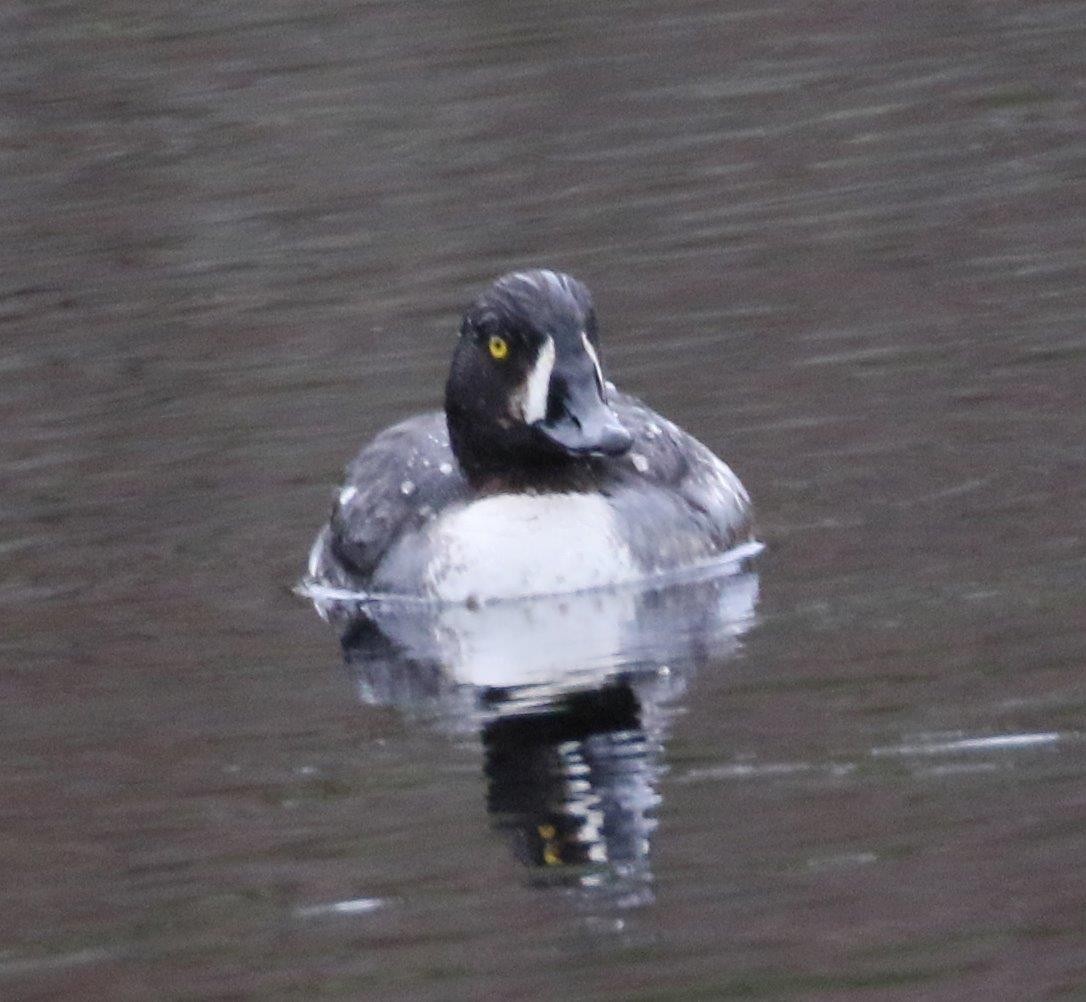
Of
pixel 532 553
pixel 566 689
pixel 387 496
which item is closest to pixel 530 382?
pixel 532 553

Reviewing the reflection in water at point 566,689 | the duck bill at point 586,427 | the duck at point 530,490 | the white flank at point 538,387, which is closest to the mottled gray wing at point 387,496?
the duck at point 530,490

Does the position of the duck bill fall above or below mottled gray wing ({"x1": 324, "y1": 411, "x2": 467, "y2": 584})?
above

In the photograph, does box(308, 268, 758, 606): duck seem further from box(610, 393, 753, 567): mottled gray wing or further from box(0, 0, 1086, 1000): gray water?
box(0, 0, 1086, 1000): gray water

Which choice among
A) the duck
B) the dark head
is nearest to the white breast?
the duck

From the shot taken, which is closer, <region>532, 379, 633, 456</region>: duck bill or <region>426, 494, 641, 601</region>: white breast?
<region>532, 379, 633, 456</region>: duck bill

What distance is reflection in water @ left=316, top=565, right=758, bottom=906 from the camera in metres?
8.09

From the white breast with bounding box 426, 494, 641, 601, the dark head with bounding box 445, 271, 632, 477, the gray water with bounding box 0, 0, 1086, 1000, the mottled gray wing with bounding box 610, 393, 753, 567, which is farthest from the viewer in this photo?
the mottled gray wing with bounding box 610, 393, 753, 567

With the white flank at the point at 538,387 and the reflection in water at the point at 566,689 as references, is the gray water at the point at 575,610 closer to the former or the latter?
the reflection in water at the point at 566,689

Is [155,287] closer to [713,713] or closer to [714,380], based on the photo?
[714,380]

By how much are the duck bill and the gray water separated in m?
0.60

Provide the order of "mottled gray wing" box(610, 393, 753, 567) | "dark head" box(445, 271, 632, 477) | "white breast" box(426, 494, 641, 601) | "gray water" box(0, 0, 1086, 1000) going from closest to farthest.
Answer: "gray water" box(0, 0, 1086, 1000), "dark head" box(445, 271, 632, 477), "white breast" box(426, 494, 641, 601), "mottled gray wing" box(610, 393, 753, 567)

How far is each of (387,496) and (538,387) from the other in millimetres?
916

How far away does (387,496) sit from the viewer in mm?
11391

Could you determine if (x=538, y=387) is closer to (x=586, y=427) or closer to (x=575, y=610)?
(x=586, y=427)
